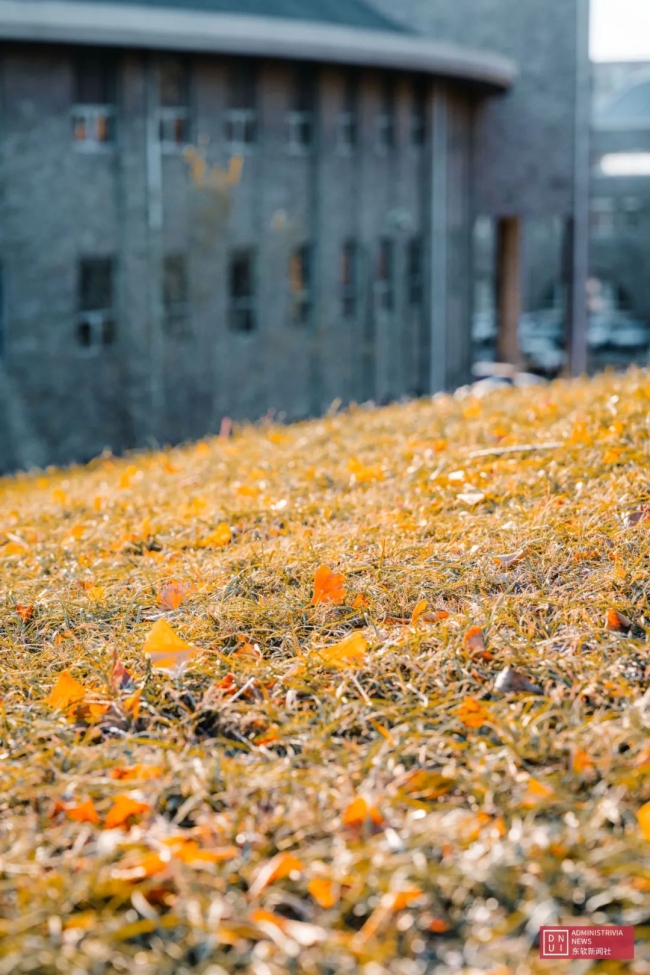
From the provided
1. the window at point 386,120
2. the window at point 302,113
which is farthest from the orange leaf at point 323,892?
the window at point 386,120

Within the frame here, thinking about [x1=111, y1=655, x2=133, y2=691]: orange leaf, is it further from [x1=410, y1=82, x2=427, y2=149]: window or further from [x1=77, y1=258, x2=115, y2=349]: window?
[x1=410, y1=82, x2=427, y2=149]: window

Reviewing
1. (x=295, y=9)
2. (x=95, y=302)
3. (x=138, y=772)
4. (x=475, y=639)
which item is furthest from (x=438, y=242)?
(x=138, y=772)

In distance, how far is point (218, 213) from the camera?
24172mm

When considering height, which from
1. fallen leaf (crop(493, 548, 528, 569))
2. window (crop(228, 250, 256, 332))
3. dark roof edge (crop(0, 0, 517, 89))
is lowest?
fallen leaf (crop(493, 548, 528, 569))

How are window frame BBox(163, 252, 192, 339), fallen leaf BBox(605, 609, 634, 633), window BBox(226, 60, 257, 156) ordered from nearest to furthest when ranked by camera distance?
fallen leaf BBox(605, 609, 634, 633)
window frame BBox(163, 252, 192, 339)
window BBox(226, 60, 257, 156)

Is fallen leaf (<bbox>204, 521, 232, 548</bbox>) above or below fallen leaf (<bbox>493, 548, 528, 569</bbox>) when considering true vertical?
below

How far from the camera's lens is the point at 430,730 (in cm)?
302

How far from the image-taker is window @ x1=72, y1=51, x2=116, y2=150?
75.8 feet

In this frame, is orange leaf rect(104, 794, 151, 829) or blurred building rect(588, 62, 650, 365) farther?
blurred building rect(588, 62, 650, 365)

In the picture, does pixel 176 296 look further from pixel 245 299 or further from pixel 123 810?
pixel 123 810

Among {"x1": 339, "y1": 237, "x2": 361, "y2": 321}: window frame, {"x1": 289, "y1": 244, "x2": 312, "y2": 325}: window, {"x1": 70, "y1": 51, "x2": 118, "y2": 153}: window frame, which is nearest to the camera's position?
{"x1": 70, "y1": 51, "x2": 118, "y2": 153}: window frame

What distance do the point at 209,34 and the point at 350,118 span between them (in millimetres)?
5468

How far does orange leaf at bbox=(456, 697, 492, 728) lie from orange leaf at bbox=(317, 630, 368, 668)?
365 mm

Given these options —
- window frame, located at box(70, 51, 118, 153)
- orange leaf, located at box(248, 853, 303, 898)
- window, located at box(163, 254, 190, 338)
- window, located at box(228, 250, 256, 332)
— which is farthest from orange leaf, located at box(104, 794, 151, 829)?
window, located at box(228, 250, 256, 332)
